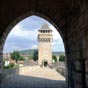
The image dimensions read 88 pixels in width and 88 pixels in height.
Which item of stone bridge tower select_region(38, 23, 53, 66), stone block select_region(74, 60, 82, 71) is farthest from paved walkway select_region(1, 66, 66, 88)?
stone bridge tower select_region(38, 23, 53, 66)

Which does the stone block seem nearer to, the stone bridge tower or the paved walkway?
the paved walkway

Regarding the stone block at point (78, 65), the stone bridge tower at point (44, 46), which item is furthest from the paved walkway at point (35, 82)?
the stone bridge tower at point (44, 46)

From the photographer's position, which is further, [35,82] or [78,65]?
[35,82]

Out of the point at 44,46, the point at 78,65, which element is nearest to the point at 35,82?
the point at 78,65

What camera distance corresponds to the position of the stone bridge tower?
168ft

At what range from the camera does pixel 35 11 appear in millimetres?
6449

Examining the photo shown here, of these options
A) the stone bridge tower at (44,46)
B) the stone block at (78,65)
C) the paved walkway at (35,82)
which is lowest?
the paved walkway at (35,82)

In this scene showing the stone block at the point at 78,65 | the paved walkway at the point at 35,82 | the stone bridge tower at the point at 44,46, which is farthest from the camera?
the stone bridge tower at the point at 44,46

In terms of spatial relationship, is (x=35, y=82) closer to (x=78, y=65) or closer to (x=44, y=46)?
(x=78, y=65)

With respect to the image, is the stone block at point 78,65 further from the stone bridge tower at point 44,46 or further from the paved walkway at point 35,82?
the stone bridge tower at point 44,46

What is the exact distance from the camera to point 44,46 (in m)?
53.2

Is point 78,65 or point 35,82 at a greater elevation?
point 78,65

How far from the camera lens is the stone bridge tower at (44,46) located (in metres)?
51.1

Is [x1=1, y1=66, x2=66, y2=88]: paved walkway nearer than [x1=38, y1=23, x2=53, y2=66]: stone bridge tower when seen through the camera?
Yes
